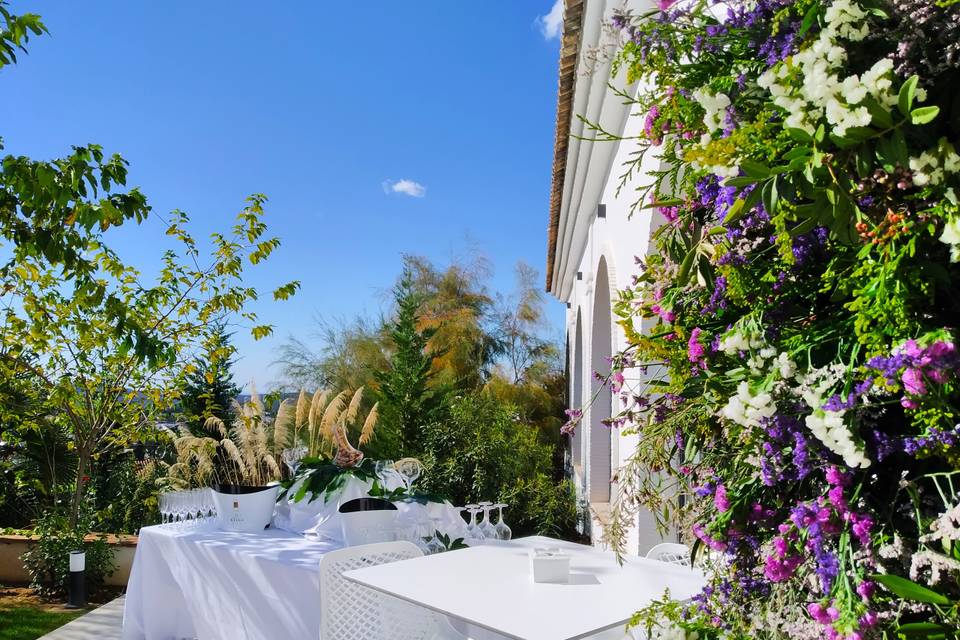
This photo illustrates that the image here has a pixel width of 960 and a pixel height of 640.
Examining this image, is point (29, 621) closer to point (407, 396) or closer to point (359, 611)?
point (359, 611)

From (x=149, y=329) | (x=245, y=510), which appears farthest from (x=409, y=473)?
(x=149, y=329)

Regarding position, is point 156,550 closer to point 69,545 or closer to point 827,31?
point 69,545

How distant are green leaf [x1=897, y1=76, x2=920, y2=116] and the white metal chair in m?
2.69

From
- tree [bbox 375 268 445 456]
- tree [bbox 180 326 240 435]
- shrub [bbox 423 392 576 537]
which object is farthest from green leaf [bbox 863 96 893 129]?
tree [bbox 375 268 445 456]

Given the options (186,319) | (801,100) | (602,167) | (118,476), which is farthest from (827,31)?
(118,476)

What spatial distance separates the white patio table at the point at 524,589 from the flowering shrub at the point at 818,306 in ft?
3.25

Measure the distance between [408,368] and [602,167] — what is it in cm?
553

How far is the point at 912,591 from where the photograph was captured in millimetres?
761

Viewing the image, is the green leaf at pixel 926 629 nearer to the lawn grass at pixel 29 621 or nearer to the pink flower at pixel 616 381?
the pink flower at pixel 616 381

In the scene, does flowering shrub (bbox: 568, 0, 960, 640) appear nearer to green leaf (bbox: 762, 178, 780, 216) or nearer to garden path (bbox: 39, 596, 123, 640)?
green leaf (bbox: 762, 178, 780, 216)

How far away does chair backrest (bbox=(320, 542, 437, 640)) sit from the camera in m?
2.91

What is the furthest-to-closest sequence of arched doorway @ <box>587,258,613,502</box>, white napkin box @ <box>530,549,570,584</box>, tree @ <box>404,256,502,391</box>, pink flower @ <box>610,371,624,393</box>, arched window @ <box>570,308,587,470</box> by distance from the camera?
tree @ <box>404,256,502,391</box> < arched window @ <box>570,308,587,470</box> < arched doorway @ <box>587,258,613,502</box> < white napkin box @ <box>530,549,570,584</box> < pink flower @ <box>610,371,624,393</box>

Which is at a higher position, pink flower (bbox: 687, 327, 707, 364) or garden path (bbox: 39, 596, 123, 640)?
pink flower (bbox: 687, 327, 707, 364)

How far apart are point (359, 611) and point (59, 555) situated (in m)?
4.39
